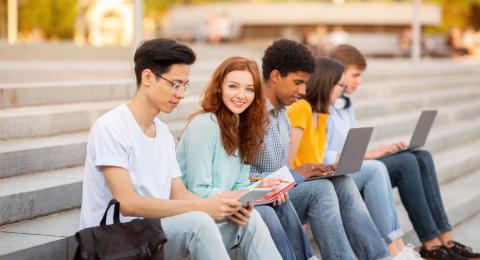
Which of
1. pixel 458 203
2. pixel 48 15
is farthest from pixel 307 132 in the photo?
pixel 48 15

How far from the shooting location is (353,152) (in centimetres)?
568

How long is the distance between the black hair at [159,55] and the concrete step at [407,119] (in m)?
5.94

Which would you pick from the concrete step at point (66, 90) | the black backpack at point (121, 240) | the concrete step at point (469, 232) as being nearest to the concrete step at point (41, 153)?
the concrete step at point (66, 90)

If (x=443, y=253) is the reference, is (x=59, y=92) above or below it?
above

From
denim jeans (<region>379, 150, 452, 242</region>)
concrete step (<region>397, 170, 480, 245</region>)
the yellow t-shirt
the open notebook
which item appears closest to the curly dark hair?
the yellow t-shirt

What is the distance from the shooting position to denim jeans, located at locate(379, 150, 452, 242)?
6906mm

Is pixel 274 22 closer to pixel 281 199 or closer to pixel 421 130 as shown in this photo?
pixel 421 130

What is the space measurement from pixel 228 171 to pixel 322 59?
171 cm

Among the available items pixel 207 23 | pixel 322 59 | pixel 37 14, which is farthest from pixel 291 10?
pixel 322 59

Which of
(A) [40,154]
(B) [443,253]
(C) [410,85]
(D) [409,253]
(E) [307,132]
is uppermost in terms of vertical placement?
(E) [307,132]

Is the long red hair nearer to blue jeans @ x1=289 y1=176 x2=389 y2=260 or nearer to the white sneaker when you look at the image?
blue jeans @ x1=289 y1=176 x2=389 y2=260

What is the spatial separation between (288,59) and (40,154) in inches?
66.9

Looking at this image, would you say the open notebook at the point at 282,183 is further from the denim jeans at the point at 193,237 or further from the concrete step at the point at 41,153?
the concrete step at the point at 41,153

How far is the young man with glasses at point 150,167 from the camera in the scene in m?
4.12
